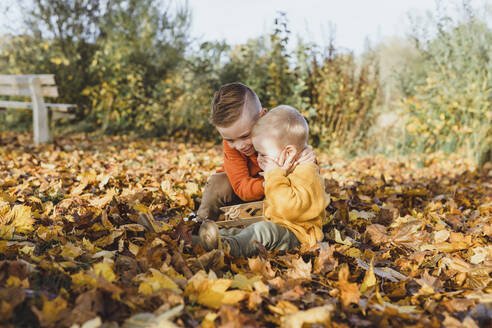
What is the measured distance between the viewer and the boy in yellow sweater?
1.80 meters

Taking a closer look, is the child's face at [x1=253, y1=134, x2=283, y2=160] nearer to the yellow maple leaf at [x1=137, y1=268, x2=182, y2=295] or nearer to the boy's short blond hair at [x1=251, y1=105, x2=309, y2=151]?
the boy's short blond hair at [x1=251, y1=105, x2=309, y2=151]

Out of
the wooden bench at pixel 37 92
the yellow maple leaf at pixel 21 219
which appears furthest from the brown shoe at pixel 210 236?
the wooden bench at pixel 37 92

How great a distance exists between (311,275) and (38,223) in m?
1.43

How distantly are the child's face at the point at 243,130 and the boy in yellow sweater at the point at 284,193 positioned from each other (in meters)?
0.07

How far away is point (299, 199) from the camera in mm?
1780

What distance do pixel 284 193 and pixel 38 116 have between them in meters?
5.10

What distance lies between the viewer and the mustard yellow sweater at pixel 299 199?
1.79 meters

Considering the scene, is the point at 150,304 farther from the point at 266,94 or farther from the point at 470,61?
the point at 470,61

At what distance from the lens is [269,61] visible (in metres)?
7.06

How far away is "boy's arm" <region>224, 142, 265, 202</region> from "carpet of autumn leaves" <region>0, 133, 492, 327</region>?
41 centimetres

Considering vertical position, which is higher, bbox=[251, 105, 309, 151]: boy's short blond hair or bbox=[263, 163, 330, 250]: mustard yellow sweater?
bbox=[251, 105, 309, 151]: boy's short blond hair

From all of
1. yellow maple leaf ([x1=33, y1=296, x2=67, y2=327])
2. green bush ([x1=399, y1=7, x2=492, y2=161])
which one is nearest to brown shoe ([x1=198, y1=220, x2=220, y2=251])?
yellow maple leaf ([x1=33, y1=296, x2=67, y2=327])

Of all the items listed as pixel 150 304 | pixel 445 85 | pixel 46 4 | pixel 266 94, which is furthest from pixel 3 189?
pixel 46 4

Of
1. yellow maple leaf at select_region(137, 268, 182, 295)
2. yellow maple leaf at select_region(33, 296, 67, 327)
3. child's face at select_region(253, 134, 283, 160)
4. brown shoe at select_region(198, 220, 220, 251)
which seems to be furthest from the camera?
child's face at select_region(253, 134, 283, 160)
